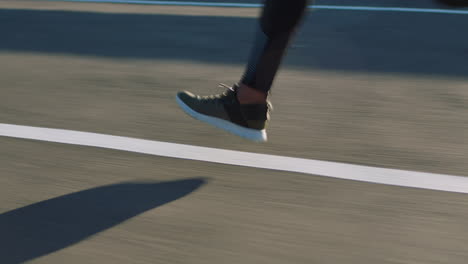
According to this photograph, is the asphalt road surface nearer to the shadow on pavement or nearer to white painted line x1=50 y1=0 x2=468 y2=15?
the shadow on pavement

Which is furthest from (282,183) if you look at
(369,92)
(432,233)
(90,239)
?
(369,92)

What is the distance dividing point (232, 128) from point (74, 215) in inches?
38.1

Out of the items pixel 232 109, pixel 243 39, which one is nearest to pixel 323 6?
pixel 243 39

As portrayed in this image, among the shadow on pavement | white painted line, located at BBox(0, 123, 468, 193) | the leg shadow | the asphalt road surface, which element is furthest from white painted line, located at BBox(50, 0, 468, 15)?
the leg shadow

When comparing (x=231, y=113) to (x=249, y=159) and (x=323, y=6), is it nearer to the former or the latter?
(x=249, y=159)

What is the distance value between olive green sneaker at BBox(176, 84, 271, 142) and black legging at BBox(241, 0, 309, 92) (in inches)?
4.2

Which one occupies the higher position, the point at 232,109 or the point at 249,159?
the point at 232,109

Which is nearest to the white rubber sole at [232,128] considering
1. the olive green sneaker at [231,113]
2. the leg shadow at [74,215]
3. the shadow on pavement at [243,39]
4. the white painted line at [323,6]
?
the olive green sneaker at [231,113]

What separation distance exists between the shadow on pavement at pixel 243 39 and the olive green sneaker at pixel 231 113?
60.8 inches

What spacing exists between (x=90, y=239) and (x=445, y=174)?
5.12 ft

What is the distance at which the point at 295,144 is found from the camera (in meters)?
3.39

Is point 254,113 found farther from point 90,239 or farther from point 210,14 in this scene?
point 210,14

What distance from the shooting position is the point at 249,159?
3.21m

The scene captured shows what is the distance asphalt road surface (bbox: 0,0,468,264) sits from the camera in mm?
2459
